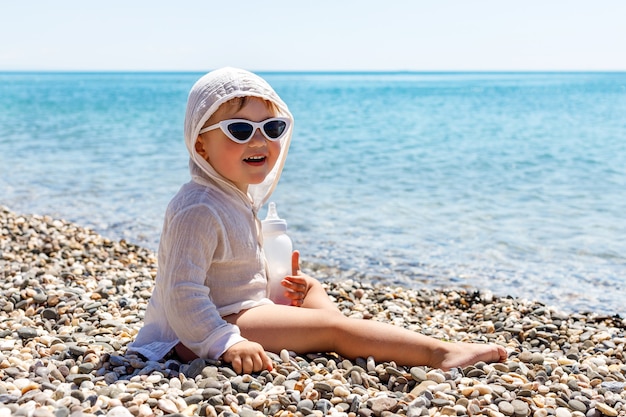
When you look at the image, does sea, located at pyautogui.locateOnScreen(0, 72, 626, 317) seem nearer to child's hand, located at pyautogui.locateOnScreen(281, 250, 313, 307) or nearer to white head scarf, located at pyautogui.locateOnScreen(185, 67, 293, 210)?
child's hand, located at pyautogui.locateOnScreen(281, 250, 313, 307)

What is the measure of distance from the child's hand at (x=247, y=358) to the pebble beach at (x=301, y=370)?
0.18 feet

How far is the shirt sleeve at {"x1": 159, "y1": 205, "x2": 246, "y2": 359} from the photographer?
3.57 meters

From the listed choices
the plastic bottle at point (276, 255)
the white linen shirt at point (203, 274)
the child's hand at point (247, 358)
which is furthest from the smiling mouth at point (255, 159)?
the child's hand at point (247, 358)

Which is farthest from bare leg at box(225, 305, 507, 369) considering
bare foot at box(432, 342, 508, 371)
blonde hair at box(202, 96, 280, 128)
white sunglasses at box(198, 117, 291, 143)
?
blonde hair at box(202, 96, 280, 128)

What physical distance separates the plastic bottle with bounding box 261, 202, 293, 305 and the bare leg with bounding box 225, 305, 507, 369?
1.49ft

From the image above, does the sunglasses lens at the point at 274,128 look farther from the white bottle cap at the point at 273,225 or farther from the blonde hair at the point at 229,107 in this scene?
the white bottle cap at the point at 273,225

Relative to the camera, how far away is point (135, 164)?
15609mm

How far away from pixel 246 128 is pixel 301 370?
1327mm

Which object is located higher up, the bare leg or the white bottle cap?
the white bottle cap

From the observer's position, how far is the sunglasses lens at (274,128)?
12.5 ft

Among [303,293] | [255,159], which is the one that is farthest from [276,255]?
[255,159]

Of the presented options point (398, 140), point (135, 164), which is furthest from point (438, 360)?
point (398, 140)

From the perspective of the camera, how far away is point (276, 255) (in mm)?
4410

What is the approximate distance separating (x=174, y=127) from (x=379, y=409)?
978 inches
